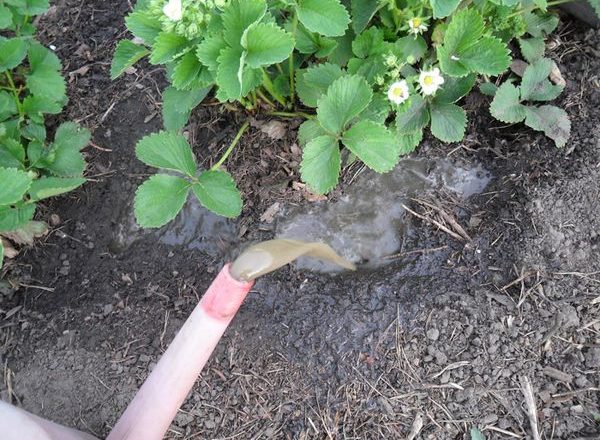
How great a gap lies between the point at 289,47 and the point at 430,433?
3.10 ft

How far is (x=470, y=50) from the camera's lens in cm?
148

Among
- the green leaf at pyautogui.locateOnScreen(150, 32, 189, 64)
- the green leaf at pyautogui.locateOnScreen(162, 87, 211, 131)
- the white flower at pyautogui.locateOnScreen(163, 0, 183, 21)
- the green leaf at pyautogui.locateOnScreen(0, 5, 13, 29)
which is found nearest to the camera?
the white flower at pyautogui.locateOnScreen(163, 0, 183, 21)

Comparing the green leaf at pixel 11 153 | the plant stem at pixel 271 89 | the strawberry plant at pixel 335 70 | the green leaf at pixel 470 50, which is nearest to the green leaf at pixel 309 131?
the strawberry plant at pixel 335 70

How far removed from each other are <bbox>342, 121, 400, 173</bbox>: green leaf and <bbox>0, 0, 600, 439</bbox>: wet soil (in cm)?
30

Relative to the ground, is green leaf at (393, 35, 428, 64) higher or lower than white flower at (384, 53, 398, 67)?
lower

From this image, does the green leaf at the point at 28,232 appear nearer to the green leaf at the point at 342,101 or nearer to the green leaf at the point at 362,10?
the green leaf at the point at 342,101

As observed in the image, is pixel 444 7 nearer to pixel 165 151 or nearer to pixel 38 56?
pixel 165 151

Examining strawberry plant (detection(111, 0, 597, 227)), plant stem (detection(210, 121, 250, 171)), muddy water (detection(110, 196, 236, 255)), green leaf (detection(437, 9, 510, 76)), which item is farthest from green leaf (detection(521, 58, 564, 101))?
muddy water (detection(110, 196, 236, 255))

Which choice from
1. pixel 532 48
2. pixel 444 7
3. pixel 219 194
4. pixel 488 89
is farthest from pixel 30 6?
pixel 532 48

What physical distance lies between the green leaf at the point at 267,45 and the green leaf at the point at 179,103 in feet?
0.94

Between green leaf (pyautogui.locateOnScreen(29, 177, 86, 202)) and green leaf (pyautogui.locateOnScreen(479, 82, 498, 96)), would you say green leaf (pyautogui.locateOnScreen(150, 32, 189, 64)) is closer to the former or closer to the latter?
green leaf (pyautogui.locateOnScreen(29, 177, 86, 202))

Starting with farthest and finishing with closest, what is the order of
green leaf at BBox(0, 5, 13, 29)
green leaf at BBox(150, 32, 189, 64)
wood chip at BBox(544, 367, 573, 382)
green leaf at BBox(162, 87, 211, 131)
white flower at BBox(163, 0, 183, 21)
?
green leaf at BBox(0, 5, 13, 29)
green leaf at BBox(162, 87, 211, 131)
wood chip at BBox(544, 367, 573, 382)
green leaf at BBox(150, 32, 189, 64)
white flower at BBox(163, 0, 183, 21)

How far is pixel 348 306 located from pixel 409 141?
1.55 ft

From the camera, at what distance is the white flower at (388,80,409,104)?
1428 millimetres
